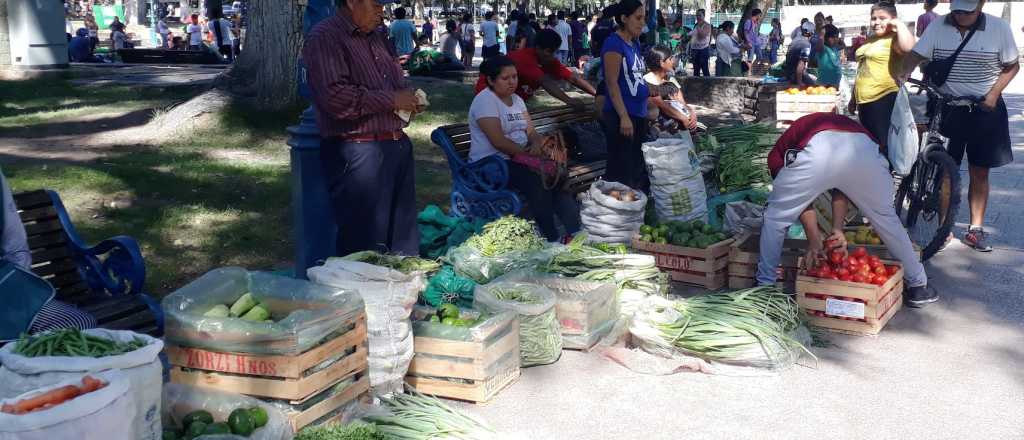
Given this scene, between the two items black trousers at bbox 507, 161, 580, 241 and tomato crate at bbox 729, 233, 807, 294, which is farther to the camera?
black trousers at bbox 507, 161, 580, 241

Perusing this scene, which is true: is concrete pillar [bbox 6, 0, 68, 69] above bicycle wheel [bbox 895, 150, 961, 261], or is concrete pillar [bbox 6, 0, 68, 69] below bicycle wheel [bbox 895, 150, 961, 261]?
above

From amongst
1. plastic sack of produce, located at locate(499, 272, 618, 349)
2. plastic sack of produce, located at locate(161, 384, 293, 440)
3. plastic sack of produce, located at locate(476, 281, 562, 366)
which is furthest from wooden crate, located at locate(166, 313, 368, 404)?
plastic sack of produce, located at locate(499, 272, 618, 349)

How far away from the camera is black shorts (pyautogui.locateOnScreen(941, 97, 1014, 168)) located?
761cm

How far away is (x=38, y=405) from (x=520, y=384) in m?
2.63

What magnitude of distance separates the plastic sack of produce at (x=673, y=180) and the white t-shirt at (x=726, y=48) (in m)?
14.6

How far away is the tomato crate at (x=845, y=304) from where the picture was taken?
584cm

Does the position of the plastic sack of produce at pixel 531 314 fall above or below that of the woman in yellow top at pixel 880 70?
below

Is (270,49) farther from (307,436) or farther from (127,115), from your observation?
(307,436)

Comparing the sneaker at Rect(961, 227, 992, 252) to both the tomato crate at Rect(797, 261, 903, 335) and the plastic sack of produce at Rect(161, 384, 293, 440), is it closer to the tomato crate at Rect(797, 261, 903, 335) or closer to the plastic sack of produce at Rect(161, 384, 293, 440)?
the tomato crate at Rect(797, 261, 903, 335)

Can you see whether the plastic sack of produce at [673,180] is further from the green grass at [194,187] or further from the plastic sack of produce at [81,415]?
the plastic sack of produce at [81,415]

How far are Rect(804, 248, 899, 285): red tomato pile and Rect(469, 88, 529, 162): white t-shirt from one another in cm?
251

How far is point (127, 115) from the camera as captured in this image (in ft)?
42.3

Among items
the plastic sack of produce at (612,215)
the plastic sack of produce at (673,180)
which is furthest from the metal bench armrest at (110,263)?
the plastic sack of produce at (673,180)

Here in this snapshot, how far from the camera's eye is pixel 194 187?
29.7ft
